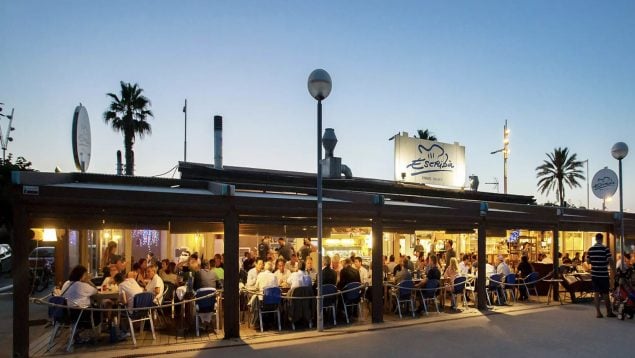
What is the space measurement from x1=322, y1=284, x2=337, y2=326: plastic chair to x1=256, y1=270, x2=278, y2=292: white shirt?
1.02m

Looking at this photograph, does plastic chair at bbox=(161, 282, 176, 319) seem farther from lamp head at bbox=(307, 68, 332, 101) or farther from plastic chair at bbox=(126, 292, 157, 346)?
lamp head at bbox=(307, 68, 332, 101)

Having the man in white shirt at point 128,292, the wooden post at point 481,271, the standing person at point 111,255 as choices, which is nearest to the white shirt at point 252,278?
the man in white shirt at point 128,292

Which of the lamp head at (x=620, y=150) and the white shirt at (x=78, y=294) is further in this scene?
the lamp head at (x=620, y=150)

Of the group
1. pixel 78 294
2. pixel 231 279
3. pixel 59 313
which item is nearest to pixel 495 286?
pixel 231 279

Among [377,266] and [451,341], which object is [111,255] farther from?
[451,341]

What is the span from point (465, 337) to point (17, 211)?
774 cm

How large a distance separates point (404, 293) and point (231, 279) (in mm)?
4318

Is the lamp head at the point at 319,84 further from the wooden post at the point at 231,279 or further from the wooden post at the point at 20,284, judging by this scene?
the wooden post at the point at 20,284

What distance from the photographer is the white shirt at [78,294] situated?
8.38 m

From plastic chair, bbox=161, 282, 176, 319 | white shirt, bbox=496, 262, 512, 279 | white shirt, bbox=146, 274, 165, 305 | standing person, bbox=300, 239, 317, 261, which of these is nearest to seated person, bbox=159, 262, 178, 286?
plastic chair, bbox=161, 282, 176, 319

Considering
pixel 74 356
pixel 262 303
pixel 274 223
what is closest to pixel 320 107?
pixel 274 223

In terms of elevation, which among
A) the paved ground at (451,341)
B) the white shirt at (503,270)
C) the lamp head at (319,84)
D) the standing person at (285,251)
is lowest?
the paved ground at (451,341)

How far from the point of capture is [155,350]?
805 cm

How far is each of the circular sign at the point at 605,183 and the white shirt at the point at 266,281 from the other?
8.66 metres
